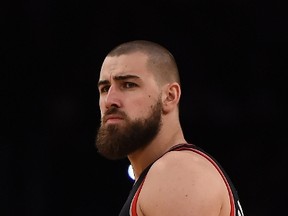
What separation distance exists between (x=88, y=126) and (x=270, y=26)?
1.76 meters

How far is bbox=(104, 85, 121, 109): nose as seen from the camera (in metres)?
2.30

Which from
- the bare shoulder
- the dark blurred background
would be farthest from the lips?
the dark blurred background

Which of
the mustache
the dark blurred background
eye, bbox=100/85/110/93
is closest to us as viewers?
the mustache

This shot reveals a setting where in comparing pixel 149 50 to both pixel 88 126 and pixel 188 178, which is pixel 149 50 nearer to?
pixel 188 178

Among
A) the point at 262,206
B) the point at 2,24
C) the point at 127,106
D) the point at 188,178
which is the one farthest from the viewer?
the point at 2,24

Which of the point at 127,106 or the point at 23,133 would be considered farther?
the point at 23,133

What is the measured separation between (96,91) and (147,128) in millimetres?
3209

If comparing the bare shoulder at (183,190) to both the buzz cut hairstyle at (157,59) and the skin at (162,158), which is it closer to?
the skin at (162,158)

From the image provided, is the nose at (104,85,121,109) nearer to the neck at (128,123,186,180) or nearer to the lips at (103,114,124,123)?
the lips at (103,114,124,123)

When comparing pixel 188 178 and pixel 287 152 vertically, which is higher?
pixel 188 178

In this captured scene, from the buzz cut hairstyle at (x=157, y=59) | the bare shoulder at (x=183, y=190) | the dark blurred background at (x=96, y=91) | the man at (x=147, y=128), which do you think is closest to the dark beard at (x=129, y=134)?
the man at (x=147, y=128)

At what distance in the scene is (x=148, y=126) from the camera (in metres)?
2.32

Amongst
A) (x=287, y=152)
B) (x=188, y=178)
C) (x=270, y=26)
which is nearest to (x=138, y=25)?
(x=270, y=26)

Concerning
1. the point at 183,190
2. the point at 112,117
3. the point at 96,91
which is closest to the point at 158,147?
the point at 112,117
